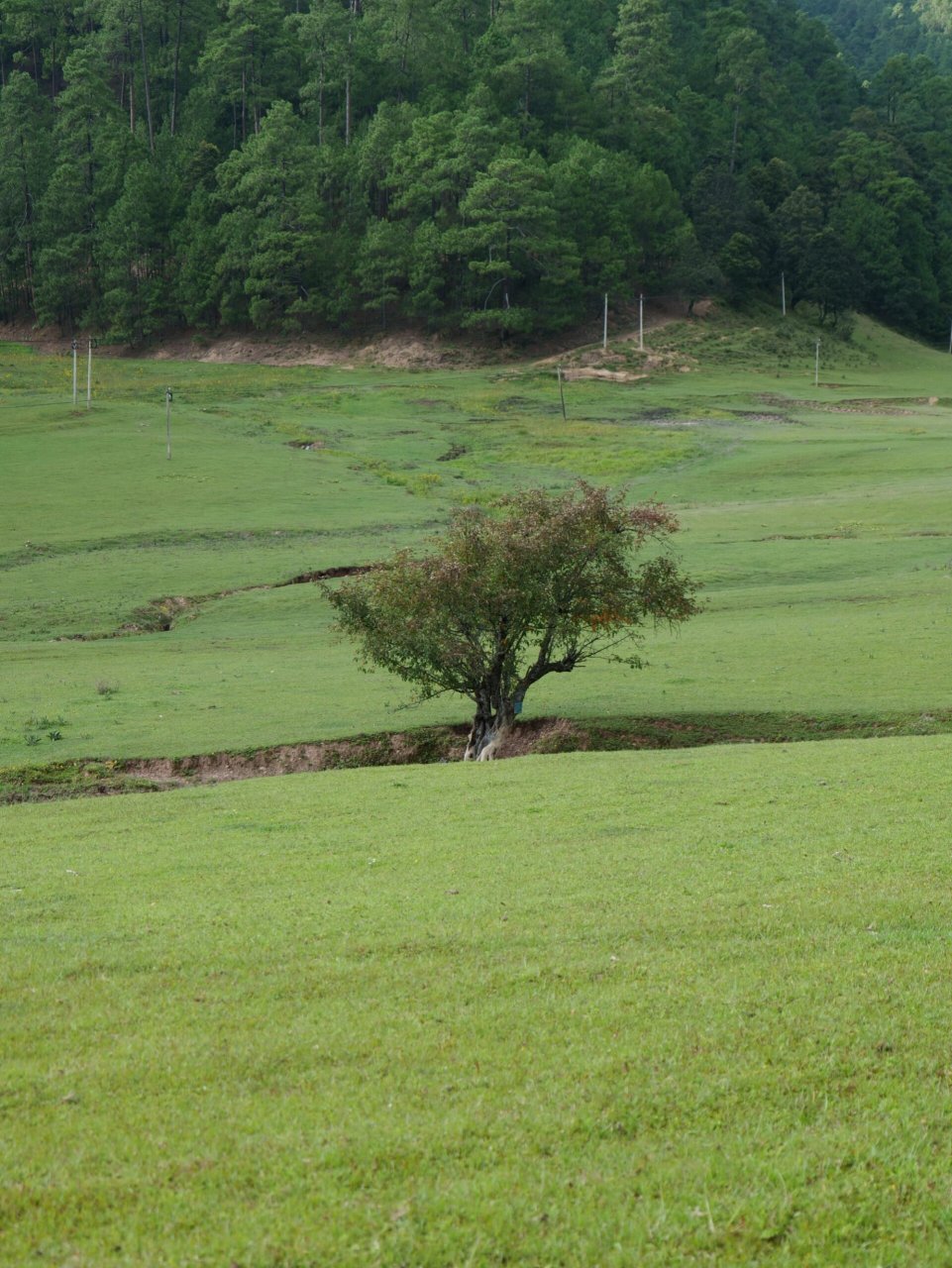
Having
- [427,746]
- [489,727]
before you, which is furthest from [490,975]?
[427,746]

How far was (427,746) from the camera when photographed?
32656mm

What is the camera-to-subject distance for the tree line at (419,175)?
477 ft

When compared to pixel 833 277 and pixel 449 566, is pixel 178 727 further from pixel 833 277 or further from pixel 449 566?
pixel 833 277

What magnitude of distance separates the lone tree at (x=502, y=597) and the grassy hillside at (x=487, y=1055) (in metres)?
13.7

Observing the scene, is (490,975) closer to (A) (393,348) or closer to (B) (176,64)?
(A) (393,348)

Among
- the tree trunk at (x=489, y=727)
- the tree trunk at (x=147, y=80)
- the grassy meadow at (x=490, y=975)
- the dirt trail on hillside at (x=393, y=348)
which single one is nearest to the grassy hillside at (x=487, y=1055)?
the grassy meadow at (x=490, y=975)

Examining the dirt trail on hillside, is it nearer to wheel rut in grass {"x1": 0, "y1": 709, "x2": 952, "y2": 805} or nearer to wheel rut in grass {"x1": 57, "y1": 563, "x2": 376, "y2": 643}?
wheel rut in grass {"x1": 57, "y1": 563, "x2": 376, "y2": 643}

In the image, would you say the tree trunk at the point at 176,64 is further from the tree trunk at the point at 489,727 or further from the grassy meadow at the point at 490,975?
the tree trunk at the point at 489,727

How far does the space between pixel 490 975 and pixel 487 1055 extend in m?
1.76

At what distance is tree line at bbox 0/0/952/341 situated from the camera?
145m

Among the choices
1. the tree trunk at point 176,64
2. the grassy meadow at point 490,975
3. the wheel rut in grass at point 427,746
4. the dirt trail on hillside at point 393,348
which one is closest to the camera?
the grassy meadow at point 490,975

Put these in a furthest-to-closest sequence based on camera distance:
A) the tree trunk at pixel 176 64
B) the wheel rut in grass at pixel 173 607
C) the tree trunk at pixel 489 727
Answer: the tree trunk at pixel 176 64 < the wheel rut in grass at pixel 173 607 < the tree trunk at pixel 489 727

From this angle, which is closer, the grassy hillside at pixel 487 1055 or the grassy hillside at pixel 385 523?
the grassy hillside at pixel 487 1055

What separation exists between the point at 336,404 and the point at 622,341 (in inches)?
1709
